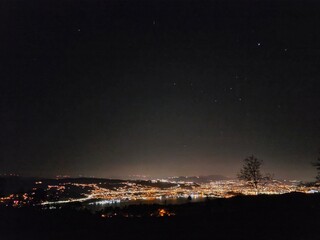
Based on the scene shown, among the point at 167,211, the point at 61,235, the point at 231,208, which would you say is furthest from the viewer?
the point at 167,211

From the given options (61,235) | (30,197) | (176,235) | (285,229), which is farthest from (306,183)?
(30,197)

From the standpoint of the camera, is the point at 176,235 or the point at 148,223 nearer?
the point at 176,235

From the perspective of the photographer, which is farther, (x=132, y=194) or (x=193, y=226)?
(x=132, y=194)

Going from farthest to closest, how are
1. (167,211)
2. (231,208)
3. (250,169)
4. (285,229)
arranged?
1. (250,169)
2. (167,211)
3. (231,208)
4. (285,229)

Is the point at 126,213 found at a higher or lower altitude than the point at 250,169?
lower

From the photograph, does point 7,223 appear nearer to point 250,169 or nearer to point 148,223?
point 148,223

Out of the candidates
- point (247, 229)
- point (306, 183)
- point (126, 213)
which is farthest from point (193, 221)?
point (306, 183)

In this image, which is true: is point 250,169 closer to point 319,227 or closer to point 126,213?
point 126,213

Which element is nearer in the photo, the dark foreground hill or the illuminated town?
the dark foreground hill

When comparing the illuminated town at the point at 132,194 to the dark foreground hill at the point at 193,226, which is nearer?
the dark foreground hill at the point at 193,226
